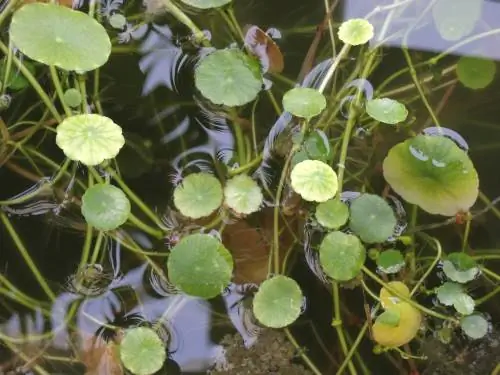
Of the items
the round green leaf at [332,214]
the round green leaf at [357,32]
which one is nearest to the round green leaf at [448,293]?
the round green leaf at [332,214]

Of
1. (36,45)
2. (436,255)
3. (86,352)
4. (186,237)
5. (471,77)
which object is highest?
(36,45)

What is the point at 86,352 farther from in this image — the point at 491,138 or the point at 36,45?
the point at 491,138

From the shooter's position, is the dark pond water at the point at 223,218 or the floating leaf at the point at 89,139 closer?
the floating leaf at the point at 89,139

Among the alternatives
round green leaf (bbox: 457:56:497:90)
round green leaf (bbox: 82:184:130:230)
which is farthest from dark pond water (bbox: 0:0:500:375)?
round green leaf (bbox: 82:184:130:230)

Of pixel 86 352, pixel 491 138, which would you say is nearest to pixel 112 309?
pixel 86 352

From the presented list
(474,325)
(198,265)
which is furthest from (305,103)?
(474,325)

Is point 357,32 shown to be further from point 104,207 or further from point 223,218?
point 104,207

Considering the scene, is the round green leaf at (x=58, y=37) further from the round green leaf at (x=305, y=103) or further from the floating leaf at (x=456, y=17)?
the floating leaf at (x=456, y=17)
